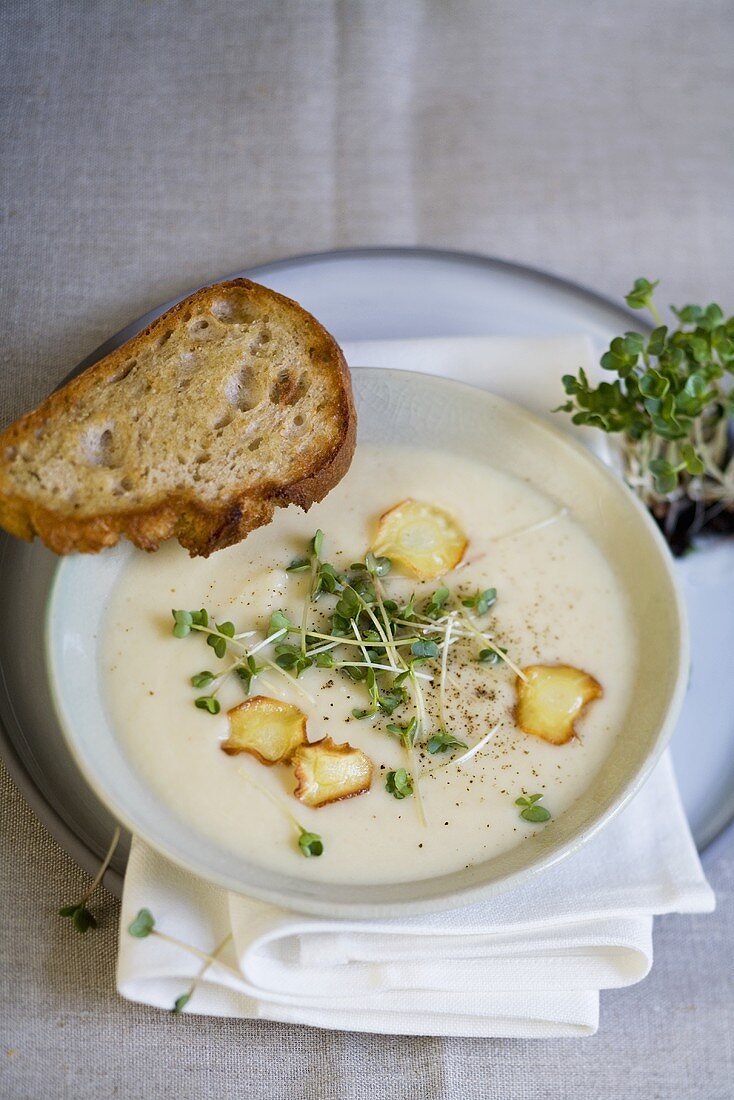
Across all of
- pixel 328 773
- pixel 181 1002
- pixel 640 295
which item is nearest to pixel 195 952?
pixel 181 1002

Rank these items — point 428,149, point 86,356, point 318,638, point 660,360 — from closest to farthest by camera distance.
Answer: point 318,638 < point 660,360 < point 86,356 < point 428,149

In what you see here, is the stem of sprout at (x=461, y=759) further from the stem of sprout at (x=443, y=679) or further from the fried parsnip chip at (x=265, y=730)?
the fried parsnip chip at (x=265, y=730)

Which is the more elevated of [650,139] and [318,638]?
[650,139]

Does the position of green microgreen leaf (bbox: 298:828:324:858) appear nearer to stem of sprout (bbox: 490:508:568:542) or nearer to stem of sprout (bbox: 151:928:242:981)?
stem of sprout (bbox: 151:928:242:981)

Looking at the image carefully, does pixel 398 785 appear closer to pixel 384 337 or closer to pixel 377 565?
pixel 377 565

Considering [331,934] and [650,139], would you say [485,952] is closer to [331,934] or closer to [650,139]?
[331,934]

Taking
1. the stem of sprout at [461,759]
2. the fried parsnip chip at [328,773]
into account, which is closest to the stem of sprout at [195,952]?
the fried parsnip chip at [328,773]

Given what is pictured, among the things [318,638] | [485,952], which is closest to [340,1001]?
[485,952]

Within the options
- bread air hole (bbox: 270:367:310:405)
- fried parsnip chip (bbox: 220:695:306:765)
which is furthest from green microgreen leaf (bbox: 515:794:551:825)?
bread air hole (bbox: 270:367:310:405)
